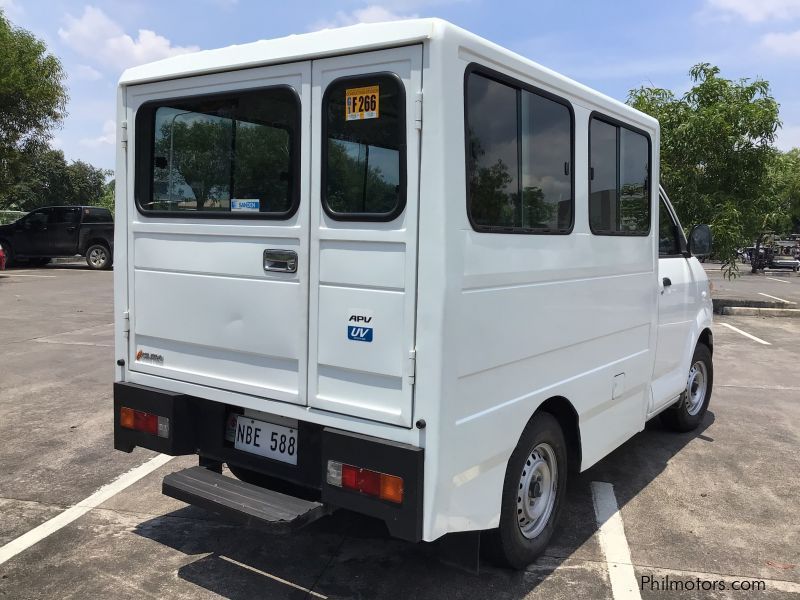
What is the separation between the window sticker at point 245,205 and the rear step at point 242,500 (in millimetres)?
1334

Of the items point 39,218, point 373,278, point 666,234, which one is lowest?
point 373,278

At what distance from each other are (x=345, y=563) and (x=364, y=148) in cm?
206

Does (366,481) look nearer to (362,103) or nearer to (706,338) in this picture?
(362,103)

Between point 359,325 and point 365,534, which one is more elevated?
point 359,325

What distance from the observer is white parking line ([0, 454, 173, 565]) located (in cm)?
363

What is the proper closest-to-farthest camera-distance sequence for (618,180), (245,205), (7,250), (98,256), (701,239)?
1. (245,205)
2. (618,180)
3. (701,239)
4. (98,256)
5. (7,250)

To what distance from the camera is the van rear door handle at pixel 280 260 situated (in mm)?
3104

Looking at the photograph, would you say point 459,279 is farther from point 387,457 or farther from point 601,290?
point 601,290

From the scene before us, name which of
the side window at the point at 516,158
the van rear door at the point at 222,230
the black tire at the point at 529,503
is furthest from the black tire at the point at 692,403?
the van rear door at the point at 222,230

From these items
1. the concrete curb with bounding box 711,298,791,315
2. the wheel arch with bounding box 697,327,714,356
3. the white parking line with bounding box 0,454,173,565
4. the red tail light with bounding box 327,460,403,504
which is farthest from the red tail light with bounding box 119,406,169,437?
the concrete curb with bounding box 711,298,791,315

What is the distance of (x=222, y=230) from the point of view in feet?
11.0

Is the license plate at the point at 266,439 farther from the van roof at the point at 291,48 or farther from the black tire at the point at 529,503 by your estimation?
the van roof at the point at 291,48

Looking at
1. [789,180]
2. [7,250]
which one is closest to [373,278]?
[7,250]

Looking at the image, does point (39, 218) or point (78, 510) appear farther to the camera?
point (39, 218)
